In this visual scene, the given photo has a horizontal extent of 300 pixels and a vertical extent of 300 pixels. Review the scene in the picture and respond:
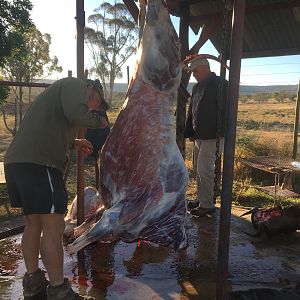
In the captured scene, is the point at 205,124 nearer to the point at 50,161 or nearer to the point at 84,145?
the point at 84,145

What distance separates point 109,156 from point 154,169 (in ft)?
1.34

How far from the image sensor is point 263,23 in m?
7.12

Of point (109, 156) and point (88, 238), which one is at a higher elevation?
point (109, 156)

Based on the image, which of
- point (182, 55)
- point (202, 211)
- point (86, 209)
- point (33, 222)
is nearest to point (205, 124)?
point (202, 211)

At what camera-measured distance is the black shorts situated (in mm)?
3094

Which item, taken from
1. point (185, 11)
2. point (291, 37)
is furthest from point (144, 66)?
point (291, 37)

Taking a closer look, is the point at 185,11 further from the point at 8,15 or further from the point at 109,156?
the point at 8,15

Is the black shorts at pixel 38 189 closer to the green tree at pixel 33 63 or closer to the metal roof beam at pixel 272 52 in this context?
the metal roof beam at pixel 272 52

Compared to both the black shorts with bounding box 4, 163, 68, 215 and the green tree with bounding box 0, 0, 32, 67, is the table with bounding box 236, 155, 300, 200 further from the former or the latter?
the green tree with bounding box 0, 0, 32, 67

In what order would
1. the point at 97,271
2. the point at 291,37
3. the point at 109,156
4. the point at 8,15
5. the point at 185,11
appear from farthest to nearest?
the point at 8,15, the point at 291,37, the point at 185,11, the point at 97,271, the point at 109,156

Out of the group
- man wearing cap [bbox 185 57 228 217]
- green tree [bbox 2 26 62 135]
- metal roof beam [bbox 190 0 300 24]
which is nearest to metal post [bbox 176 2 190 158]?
metal roof beam [bbox 190 0 300 24]

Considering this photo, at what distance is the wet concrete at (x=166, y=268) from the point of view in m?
3.48

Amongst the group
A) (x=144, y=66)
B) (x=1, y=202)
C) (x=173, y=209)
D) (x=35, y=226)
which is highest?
(x=144, y=66)

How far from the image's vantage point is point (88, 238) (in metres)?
2.83
